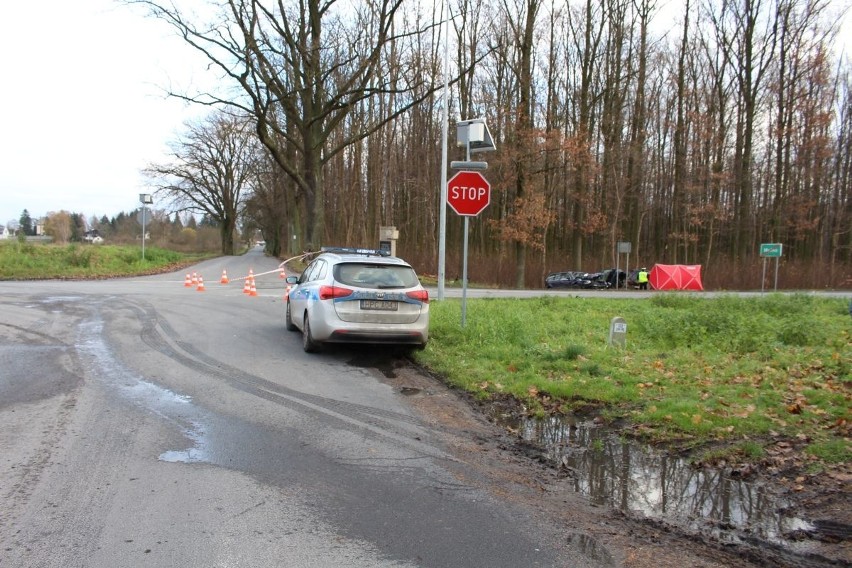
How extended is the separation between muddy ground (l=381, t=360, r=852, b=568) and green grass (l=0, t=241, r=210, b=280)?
25.6m

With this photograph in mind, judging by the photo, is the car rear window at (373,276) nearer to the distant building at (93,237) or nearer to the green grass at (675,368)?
the green grass at (675,368)

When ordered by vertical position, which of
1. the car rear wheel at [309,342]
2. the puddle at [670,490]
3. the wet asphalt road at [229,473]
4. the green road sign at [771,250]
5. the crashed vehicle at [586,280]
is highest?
the green road sign at [771,250]

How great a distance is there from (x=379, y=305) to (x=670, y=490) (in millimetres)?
5236

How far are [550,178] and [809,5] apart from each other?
18269 mm

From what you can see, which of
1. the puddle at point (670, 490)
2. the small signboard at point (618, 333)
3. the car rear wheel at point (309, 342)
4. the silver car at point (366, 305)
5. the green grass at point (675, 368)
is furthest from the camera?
the small signboard at point (618, 333)

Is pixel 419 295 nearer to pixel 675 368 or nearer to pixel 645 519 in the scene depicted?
pixel 675 368

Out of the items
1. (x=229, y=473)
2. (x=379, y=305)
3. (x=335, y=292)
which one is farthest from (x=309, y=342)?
(x=229, y=473)

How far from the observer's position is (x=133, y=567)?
3.18 m

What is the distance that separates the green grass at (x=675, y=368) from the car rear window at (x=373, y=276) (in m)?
1.23

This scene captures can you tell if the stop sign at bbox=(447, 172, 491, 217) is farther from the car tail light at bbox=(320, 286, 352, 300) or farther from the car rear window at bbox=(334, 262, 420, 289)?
the car tail light at bbox=(320, 286, 352, 300)

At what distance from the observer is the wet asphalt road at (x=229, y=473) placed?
342 centimetres

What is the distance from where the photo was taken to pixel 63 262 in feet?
93.8

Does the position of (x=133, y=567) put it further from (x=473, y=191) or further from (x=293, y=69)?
(x=293, y=69)

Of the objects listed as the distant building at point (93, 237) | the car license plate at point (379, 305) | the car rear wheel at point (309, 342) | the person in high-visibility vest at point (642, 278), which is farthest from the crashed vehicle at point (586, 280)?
the distant building at point (93, 237)
